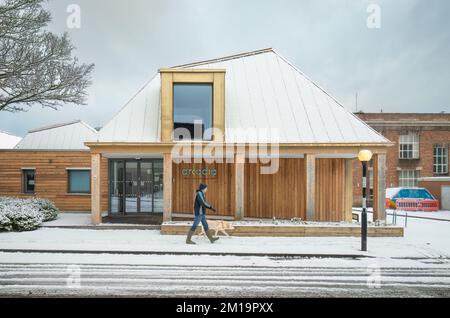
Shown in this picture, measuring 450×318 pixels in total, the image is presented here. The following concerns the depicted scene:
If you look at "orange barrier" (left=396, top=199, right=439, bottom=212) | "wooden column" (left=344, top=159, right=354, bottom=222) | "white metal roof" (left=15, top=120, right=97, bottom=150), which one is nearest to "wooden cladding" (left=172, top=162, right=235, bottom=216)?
"wooden column" (left=344, top=159, right=354, bottom=222)

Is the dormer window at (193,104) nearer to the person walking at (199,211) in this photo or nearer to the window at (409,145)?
the person walking at (199,211)

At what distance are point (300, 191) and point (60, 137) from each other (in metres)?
16.2

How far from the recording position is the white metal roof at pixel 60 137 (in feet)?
64.3

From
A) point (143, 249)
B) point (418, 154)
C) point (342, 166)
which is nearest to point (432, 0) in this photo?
point (342, 166)

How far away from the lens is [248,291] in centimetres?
569

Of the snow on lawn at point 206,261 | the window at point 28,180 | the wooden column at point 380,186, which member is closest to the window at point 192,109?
the snow on lawn at point 206,261

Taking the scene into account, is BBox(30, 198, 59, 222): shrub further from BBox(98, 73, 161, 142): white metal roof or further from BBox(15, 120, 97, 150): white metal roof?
BBox(15, 120, 97, 150): white metal roof

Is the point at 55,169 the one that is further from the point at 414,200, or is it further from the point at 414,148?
the point at 414,148

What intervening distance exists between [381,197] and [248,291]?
8.92 meters

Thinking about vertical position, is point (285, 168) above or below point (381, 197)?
above

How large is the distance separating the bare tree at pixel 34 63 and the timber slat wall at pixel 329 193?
43.1 feet

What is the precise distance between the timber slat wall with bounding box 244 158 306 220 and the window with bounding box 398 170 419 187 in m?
19.0

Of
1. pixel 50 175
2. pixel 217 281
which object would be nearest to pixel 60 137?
pixel 50 175
